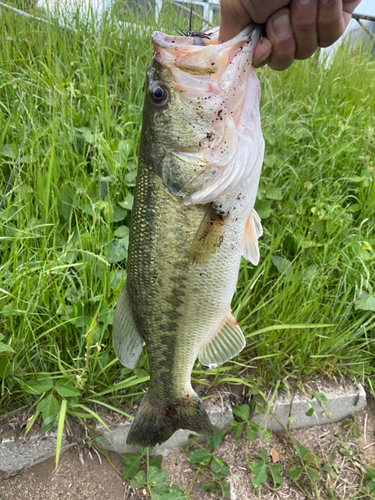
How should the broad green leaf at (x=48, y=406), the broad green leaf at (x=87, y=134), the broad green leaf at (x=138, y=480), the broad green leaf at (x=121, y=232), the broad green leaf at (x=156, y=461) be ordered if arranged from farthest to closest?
the broad green leaf at (x=87, y=134)
the broad green leaf at (x=121, y=232)
the broad green leaf at (x=156, y=461)
the broad green leaf at (x=138, y=480)
the broad green leaf at (x=48, y=406)

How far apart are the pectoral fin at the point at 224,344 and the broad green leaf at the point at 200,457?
2.87ft

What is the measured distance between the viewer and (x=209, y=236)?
3.94ft

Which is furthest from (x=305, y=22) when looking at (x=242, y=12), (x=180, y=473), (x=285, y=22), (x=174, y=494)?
(x=180, y=473)

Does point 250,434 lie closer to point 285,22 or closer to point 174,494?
point 174,494

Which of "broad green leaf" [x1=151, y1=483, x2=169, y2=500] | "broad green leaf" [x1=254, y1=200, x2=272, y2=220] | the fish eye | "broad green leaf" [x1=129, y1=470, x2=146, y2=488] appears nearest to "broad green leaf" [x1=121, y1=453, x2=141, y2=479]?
"broad green leaf" [x1=129, y1=470, x2=146, y2=488]

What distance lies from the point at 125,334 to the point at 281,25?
122 centimetres

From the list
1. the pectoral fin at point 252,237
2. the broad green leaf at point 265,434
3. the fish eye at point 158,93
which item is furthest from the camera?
the broad green leaf at point 265,434

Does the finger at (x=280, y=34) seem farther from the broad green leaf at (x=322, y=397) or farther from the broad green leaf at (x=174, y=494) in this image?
the broad green leaf at (x=174, y=494)

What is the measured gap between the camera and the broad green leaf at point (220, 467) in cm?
198

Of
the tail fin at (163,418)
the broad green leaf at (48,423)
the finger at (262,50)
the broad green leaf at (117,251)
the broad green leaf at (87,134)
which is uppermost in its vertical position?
the finger at (262,50)

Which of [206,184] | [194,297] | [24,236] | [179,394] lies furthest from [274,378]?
[24,236]

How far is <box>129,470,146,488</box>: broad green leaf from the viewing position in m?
1.84

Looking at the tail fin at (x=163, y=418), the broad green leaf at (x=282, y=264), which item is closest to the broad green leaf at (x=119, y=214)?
the broad green leaf at (x=282, y=264)

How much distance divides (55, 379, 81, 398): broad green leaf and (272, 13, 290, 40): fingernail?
1.78m
